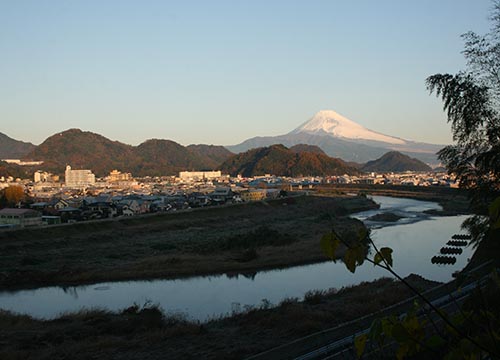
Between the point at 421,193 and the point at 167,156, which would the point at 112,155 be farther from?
the point at 421,193

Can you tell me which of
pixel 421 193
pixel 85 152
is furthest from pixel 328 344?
pixel 85 152

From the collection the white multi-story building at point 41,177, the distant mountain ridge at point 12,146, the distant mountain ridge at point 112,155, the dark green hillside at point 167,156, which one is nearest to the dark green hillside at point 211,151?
the distant mountain ridge at point 112,155

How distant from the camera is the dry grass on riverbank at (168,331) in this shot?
153 inches

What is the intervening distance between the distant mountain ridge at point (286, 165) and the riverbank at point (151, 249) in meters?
34.0

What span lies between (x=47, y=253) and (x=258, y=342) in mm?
7547

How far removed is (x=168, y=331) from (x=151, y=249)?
6711 mm

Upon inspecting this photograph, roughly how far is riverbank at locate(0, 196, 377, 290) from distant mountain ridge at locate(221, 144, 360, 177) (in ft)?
112

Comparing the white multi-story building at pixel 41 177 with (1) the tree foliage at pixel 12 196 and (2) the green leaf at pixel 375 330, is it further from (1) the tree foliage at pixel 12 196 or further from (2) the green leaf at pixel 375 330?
(2) the green leaf at pixel 375 330

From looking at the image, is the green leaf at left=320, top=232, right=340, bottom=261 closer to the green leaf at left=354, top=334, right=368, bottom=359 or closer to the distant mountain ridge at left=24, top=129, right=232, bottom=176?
the green leaf at left=354, top=334, right=368, bottom=359

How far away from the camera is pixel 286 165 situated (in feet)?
172

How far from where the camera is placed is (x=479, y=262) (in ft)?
16.5

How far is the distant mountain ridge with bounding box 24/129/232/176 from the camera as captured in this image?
58.4m

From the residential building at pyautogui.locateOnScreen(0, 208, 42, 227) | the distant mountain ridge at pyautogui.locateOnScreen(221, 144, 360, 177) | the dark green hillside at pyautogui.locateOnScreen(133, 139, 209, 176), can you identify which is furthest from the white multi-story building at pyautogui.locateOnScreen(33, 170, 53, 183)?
the residential building at pyautogui.locateOnScreen(0, 208, 42, 227)

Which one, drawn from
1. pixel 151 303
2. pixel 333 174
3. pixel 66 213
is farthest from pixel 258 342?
pixel 333 174
